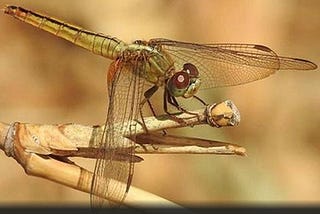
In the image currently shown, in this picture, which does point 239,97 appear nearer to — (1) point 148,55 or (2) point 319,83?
(2) point 319,83

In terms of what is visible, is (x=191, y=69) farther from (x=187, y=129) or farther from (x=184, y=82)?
(x=187, y=129)

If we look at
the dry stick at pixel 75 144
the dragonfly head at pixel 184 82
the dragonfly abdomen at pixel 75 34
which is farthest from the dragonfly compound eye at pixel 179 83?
the dry stick at pixel 75 144

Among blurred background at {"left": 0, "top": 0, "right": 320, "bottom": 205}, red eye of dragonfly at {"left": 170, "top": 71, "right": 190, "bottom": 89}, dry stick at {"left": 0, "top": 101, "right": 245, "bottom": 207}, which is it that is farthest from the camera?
blurred background at {"left": 0, "top": 0, "right": 320, "bottom": 205}

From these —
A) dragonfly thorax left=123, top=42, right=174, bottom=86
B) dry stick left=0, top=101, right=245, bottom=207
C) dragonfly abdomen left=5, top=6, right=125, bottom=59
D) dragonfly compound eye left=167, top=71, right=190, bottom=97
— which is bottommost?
dry stick left=0, top=101, right=245, bottom=207

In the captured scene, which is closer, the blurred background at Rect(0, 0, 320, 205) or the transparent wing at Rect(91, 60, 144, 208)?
the transparent wing at Rect(91, 60, 144, 208)

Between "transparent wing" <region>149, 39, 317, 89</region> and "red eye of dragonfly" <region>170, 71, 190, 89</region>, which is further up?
"transparent wing" <region>149, 39, 317, 89</region>

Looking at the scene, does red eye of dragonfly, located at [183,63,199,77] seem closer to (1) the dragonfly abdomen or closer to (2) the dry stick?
(1) the dragonfly abdomen

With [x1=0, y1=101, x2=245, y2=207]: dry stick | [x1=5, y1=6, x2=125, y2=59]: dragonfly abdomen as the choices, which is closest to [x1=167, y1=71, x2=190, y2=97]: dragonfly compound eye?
[x1=5, y1=6, x2=125, y2=59]: dragonfly abdomen

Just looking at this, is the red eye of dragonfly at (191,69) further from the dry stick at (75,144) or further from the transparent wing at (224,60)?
the dry stick at (75,144)
